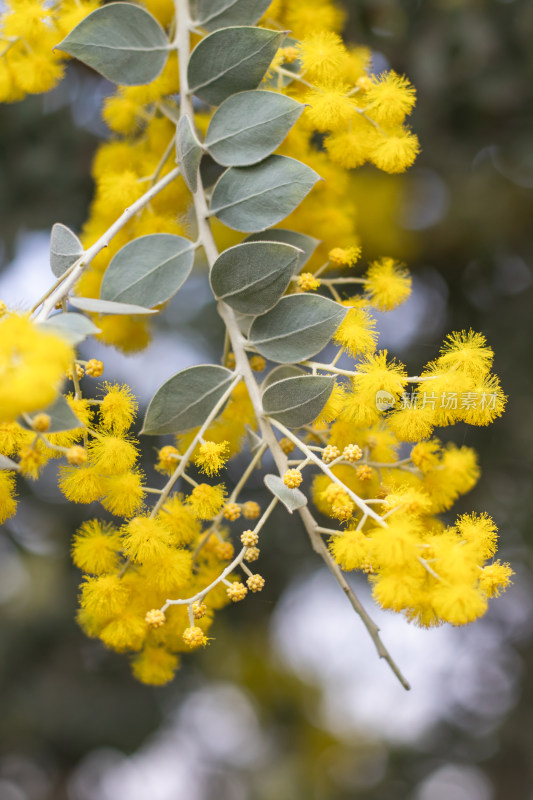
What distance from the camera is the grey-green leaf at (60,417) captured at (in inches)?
24.1

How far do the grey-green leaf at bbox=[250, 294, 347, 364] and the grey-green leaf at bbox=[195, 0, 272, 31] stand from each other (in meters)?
0.43

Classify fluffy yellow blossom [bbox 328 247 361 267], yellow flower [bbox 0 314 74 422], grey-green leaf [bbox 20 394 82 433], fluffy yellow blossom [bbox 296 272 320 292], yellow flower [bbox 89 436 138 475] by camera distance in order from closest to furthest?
yellow flower [bbox 0 314 74 422]
grey-green leaf [bbox 20 394 82 433]
yellow flower [bbox 89 436 138 475]
fluffy yellow blossom [bbox 296 272 320 292]
fluffy yellow blossom [bbox 328 247 361 267]

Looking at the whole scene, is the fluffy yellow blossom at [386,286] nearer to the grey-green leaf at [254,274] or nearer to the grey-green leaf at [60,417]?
the grey-green leaf at [254,274]

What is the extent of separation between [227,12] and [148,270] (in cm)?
41

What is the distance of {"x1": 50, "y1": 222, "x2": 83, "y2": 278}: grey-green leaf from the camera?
0.77 metres

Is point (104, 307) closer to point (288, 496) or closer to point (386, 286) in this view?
point (288, 496)

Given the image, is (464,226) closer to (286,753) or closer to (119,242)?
(119,242)

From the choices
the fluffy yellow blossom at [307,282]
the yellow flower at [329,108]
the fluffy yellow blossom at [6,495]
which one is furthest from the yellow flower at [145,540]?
the yellow flower at [329,108]

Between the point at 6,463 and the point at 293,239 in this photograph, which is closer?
the point at 6,463

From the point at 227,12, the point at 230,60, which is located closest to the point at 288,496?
the point at 230,60

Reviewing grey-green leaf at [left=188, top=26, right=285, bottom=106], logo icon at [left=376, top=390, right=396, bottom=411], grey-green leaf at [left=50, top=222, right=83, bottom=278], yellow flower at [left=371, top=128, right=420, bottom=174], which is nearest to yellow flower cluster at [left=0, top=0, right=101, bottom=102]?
grey-green leaf at [left=188, top=26, right=285, bottom=106]

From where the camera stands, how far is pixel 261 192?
812 millimetres

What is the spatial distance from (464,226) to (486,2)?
0.49 metres

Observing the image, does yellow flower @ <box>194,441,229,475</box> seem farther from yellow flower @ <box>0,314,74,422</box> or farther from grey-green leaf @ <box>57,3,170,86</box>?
grey-green leaf @ <box>57,3,170,86</box>
